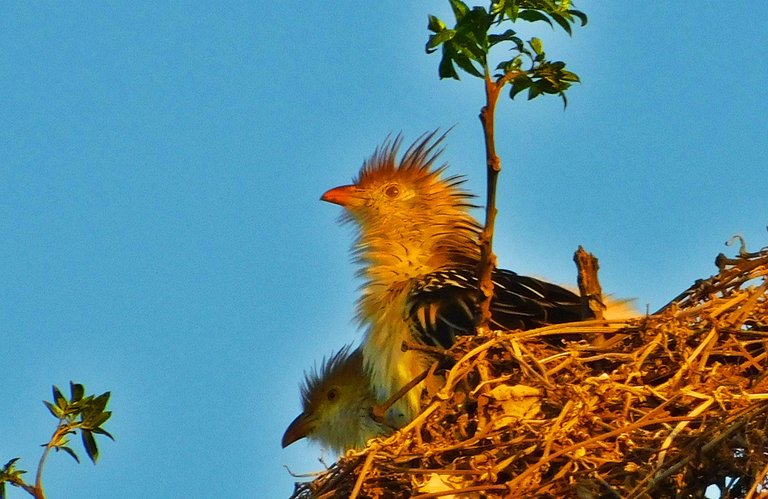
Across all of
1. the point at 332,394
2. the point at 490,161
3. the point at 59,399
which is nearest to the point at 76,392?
the point at 59,399

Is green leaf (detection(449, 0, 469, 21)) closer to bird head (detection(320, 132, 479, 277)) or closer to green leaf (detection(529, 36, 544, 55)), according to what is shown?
green leaf (detection(529, 36, 544, 55))

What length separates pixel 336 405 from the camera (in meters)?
6.30

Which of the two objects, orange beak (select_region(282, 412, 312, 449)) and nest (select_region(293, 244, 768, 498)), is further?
orange beak (select_region(282, 412, 312, 449))

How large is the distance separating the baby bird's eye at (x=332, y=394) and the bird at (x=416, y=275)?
0.72 metres

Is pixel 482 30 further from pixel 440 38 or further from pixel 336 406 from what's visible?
pixel 336 406

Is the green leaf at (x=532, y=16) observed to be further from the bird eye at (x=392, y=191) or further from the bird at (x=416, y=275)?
the bird eye at (x=392, y=191)

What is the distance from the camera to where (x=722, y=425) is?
371cm

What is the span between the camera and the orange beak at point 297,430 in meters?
6.38

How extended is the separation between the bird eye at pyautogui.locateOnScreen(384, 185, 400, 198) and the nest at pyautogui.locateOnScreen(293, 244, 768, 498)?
1478mm

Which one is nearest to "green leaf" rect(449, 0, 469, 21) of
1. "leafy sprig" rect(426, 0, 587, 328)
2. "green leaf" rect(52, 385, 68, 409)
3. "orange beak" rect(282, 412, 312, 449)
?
"leafy sprig" rect(426, 0, 587, 328)

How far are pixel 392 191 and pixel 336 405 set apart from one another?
1.00m

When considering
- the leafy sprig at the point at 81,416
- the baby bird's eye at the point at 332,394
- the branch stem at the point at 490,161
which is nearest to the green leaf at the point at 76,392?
the leafy sprig at the point at 81,416

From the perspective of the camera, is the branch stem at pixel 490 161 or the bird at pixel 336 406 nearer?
the branch stem at pixel 490 161

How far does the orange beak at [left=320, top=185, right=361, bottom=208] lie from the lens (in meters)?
6.25
